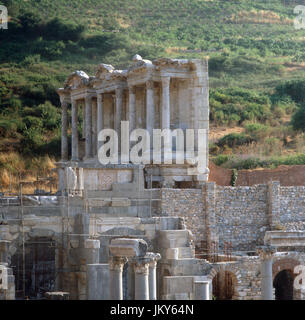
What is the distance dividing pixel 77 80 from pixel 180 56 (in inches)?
1199

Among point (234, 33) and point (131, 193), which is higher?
point (234, 33)

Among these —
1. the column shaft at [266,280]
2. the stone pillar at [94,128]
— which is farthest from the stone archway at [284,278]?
the stone pillar at [94,128]

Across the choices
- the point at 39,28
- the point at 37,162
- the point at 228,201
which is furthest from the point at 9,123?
the point at 228,201

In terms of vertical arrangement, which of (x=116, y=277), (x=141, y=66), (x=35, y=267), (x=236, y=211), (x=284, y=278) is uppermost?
(x=141, y=66)

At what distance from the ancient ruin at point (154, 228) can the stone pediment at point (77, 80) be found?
Answer: 2834mm

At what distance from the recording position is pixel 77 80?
145 ft

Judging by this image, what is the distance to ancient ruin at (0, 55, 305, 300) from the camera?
26.5 metres

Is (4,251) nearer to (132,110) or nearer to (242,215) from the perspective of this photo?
(242,215)

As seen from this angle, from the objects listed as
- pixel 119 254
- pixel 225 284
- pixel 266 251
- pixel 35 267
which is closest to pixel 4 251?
pixel 119 254

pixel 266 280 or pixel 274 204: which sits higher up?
pixel 274 204

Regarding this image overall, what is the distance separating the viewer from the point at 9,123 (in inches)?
2388

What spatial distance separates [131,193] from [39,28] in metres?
48.8

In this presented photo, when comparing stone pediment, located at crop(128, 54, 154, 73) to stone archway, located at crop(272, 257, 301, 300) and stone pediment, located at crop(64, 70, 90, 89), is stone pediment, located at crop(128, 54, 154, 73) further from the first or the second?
stone archway, located at crop(272, 257, 301, 300)
